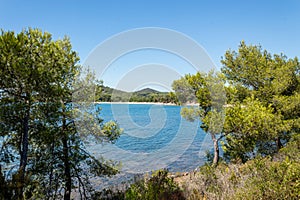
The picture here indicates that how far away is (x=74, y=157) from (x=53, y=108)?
1901mm

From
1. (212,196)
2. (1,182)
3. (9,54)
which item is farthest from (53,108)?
(212,196)

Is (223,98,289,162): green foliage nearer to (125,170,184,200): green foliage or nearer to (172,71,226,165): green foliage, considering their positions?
(172,71,226,165): green foliage

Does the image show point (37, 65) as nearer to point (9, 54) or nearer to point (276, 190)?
point (9, 54)

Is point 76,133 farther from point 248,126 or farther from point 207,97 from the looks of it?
point 248,126

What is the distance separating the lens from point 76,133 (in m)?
6.62

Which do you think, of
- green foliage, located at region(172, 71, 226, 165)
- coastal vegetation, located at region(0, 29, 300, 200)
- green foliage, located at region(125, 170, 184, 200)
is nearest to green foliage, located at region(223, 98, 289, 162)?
coastal vegetation, located at region(0, 29, 300, 200)

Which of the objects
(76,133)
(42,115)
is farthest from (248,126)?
(42,115)

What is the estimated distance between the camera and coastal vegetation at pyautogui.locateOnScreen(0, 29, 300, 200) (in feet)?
13.3

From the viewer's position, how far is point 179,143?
72.6ft

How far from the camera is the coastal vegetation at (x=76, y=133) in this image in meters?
4.05

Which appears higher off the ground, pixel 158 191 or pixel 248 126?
pixel 248 126

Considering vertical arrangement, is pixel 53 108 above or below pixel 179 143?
above

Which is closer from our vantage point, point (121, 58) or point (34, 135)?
point (34, 135)

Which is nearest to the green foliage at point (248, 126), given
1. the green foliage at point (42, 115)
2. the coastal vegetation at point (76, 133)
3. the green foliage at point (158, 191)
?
the coastal vegetation at point (76, 133)
